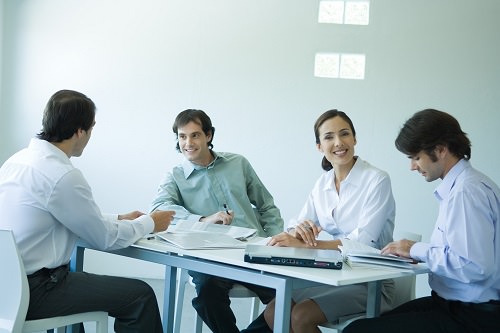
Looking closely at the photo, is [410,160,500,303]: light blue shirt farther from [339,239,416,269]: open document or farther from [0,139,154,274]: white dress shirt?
Result: [0,139,154,274]: white dress shirt

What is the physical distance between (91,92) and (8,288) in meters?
3.31

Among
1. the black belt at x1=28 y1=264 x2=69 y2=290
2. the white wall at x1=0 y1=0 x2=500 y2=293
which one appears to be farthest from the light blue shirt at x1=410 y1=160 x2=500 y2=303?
the white wall at x1=0 y1=0 x2=500 y2=293

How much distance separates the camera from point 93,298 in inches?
89.0

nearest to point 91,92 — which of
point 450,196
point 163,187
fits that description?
point 163,187

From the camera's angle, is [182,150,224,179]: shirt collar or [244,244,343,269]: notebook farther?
[182,150,224,179]: shirt collar

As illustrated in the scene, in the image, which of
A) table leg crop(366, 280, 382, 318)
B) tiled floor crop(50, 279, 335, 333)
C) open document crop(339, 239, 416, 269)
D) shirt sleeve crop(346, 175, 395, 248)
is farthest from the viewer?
tiled floor crop(50, 279, 335, 333)

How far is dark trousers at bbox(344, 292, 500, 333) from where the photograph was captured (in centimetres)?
206

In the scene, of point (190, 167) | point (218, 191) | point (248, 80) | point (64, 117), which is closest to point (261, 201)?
point (218, 191)

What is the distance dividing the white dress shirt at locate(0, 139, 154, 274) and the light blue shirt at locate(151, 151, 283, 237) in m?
1.00

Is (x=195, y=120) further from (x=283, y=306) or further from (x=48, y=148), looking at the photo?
(x=283, y=306)

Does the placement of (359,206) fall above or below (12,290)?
above

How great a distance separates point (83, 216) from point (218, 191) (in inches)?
46.3

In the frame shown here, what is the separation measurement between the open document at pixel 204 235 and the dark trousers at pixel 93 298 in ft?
0.74

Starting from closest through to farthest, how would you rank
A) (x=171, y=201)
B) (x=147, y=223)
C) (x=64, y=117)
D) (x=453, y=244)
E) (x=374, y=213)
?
(x=453, y=244) → (x=64, y=117) → (x=147, y=223) → (x=374, y=213) → (x=171, y=201)
